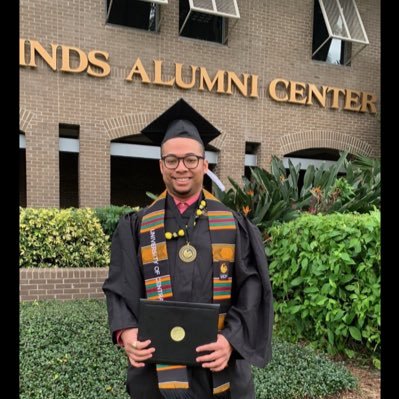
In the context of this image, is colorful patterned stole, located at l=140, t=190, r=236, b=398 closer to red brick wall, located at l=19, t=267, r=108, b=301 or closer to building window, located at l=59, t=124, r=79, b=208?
red brick wall, located at l=19, t=267, r=108, b=301

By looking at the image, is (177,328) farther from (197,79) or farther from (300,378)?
(197,79)

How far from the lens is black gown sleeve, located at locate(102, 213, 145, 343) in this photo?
5.69 feet

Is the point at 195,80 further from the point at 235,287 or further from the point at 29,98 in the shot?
the point at 235,287

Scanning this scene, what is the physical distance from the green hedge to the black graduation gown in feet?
7.13

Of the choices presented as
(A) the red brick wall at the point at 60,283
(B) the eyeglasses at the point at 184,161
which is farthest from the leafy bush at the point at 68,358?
(B) the eyeglasses at the point at 184,161

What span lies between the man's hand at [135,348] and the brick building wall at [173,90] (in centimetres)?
665

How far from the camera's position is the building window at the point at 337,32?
31.7ft

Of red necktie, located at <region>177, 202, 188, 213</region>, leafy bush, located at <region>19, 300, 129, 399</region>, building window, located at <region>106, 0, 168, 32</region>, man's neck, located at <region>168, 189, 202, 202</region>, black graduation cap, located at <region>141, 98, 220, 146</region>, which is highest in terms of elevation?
building window, located at <region>106, 0, 168, 32</region>

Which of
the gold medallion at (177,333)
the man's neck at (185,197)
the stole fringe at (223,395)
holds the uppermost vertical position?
the man's neck at (185,197)

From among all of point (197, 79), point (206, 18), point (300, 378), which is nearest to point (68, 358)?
point (300, 378)

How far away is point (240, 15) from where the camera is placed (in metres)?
9.02

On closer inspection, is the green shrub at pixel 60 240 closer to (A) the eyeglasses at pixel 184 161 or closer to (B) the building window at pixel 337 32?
(A) the eyeglasses at pixel 184 161

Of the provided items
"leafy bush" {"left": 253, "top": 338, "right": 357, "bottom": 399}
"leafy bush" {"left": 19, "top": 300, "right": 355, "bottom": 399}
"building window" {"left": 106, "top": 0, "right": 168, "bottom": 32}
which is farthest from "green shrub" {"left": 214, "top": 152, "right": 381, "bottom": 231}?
"building window" {"left": 106, "top": 0, "right": 168, "bottom": 32}

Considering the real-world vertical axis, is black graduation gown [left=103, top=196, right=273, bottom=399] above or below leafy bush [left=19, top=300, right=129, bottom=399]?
above
